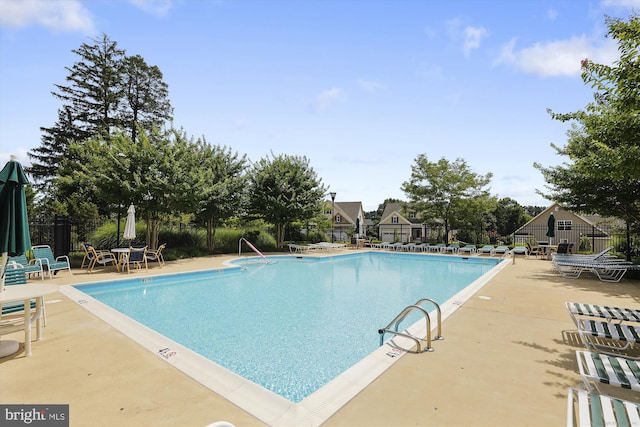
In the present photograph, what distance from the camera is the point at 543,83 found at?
372 inches

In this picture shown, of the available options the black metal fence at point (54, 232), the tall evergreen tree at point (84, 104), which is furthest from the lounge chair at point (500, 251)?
the tall evergreen tree at point (84, 104)

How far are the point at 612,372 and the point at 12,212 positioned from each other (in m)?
6.62

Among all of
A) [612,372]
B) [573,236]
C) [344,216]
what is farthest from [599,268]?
[344,216]

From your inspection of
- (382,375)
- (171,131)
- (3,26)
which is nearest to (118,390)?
(382,375)

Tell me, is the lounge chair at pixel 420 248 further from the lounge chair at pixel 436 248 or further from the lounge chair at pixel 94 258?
the lounge chair at pixel 94 258

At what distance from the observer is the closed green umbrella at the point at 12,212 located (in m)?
3.79

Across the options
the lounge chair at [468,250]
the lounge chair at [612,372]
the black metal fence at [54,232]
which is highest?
the black metal fence at [54,232]

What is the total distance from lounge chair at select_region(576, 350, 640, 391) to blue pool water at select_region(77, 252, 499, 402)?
2.76 metres

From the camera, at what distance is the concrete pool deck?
2729 millimetres

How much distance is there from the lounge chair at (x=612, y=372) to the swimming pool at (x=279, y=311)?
2.32 m

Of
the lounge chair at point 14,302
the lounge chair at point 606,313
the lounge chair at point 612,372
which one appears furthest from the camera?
the lounge chair at point 14,302

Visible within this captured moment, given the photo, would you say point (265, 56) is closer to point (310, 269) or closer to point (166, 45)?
point (166, 45)

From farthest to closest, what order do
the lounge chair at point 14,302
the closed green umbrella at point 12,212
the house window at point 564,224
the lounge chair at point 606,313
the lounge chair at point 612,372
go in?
1. the house window at point 564,224
2. the lounge chair at point 14,302
3. the lounge chair at point 606,313
4. the closed green umbrella at point 12,212
5. the lounge chair at point 612,372

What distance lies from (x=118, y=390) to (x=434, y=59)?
1093 centimetres
